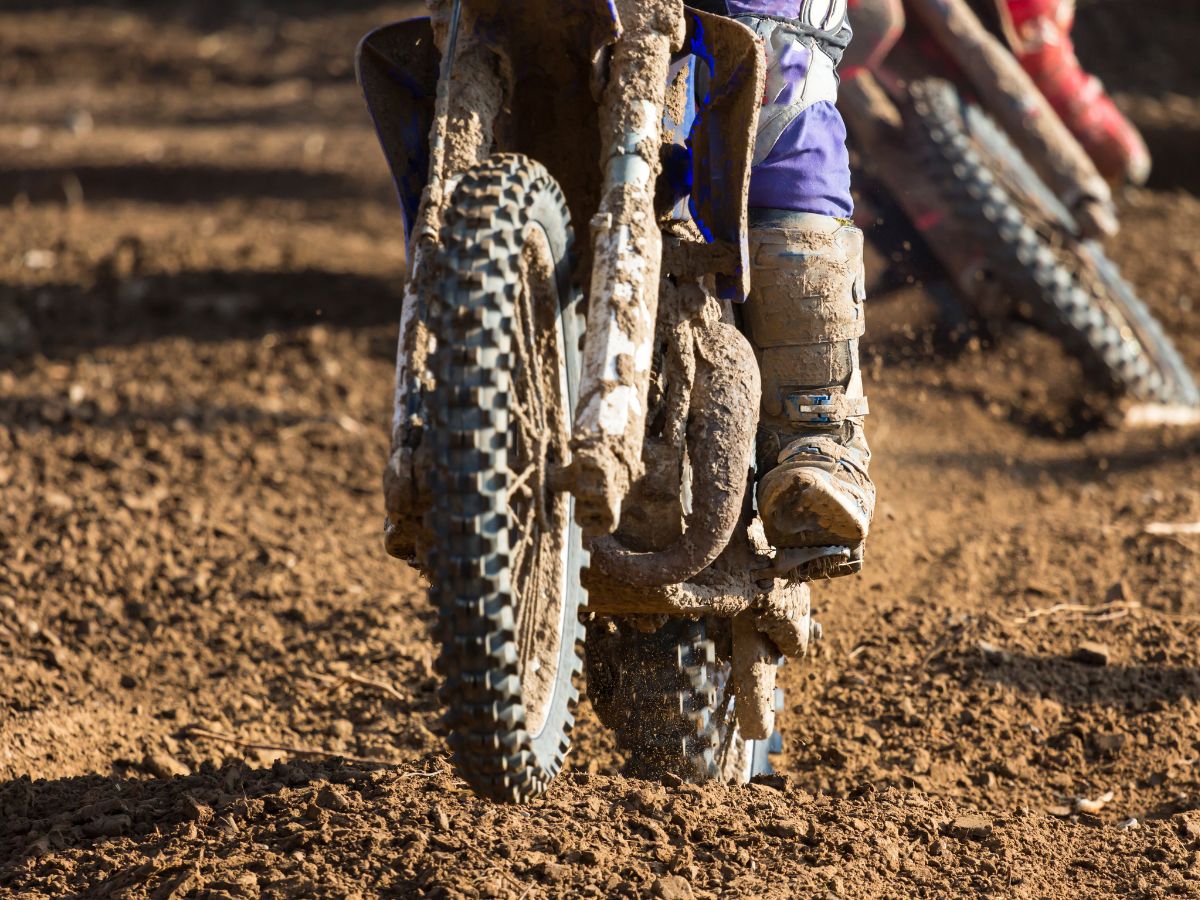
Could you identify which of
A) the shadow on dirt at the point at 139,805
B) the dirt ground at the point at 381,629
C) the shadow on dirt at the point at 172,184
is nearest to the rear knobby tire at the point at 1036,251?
the dirt ground at the point at 381,629

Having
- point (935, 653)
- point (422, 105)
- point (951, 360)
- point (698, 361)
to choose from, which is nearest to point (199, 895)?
point (698, 361)

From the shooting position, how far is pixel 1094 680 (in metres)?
3.98

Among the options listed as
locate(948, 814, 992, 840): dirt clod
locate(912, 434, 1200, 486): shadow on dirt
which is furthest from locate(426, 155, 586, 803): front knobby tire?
locate(912, 434, 1200, 486): shadow on dirt

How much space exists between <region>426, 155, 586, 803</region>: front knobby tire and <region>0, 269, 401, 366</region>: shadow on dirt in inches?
176

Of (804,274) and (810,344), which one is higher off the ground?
(804,274)

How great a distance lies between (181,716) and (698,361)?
1.84 m

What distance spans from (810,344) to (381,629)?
1792 millimetres

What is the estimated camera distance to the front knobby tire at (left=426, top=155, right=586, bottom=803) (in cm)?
220

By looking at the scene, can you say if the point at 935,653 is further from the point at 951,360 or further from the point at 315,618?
the point at 951,360

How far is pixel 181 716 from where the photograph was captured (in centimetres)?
386

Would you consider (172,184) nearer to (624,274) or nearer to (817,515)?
(817,515)

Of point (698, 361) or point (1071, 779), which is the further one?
point (1071, 779)

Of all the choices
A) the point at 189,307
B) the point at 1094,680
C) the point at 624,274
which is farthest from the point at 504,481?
the point at 189,307

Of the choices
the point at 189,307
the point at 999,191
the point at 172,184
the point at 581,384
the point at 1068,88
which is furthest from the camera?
the point at 172,184
